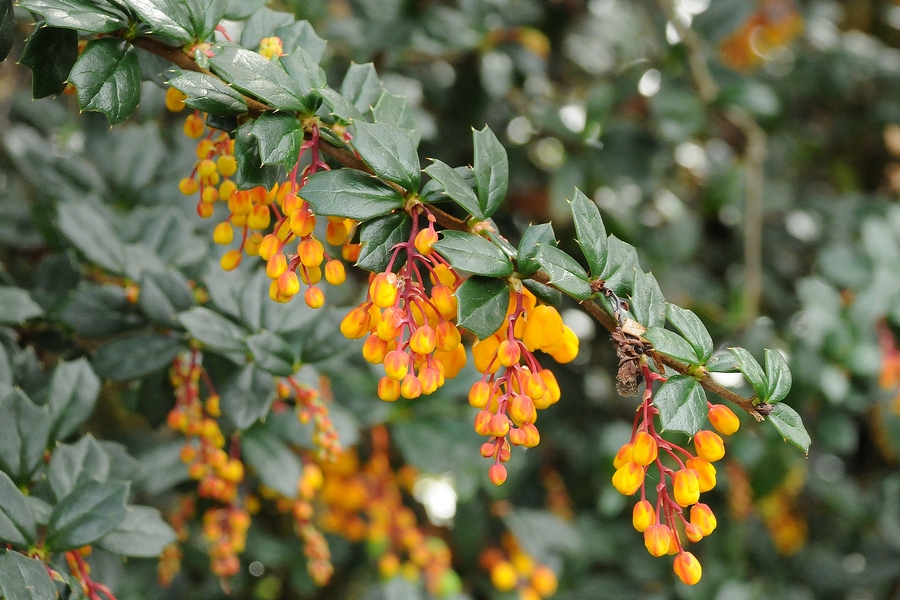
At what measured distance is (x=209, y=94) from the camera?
76 centimetres

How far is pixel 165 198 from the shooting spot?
1594mm

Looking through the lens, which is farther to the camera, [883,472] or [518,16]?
[883,472]

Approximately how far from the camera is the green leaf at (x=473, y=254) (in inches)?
29.1

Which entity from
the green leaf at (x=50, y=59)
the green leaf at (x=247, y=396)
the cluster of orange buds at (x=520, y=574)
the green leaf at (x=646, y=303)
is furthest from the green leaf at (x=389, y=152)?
Result: the cluster of orange buds at (x=520, y=574)

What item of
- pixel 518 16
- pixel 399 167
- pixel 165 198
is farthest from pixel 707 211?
pixel 399 167

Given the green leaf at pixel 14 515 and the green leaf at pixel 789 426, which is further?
the green leaf at pixel 14 515

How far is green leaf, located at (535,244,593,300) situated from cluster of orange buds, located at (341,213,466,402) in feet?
0.37

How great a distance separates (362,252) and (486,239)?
0.45 ft

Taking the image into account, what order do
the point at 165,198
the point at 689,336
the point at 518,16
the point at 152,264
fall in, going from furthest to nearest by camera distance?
the point at 518,16 < the point at 165,198 < the point at 152,264 < the point at 689,336

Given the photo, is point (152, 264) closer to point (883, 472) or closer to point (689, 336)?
point (689, 336)

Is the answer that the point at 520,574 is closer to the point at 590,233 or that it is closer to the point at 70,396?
the point at 70,396

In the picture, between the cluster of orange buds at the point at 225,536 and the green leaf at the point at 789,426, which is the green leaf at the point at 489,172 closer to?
the green leaf at the point at 789,426

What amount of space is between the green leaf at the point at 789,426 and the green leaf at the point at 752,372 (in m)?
0.03

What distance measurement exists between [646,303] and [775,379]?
151mm
